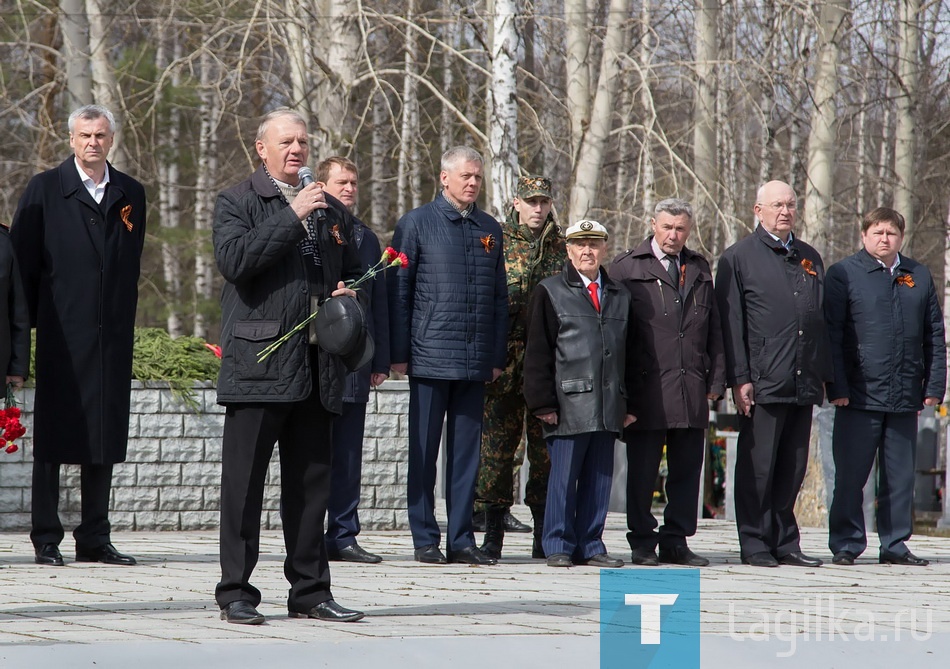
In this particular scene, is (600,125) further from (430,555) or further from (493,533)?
(430,555)

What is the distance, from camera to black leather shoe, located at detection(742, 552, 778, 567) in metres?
8.26

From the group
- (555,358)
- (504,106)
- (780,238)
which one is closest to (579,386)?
(555,358)

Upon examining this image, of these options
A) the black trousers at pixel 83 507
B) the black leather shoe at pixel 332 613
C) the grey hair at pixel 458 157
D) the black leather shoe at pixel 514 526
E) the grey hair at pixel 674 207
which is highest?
the grey hair at pixel 458 157

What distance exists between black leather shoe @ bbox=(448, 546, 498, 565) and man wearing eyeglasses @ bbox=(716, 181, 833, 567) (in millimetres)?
1493

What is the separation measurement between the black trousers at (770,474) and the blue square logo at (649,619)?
0.64 metres

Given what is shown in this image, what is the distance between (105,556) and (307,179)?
10.2 feet

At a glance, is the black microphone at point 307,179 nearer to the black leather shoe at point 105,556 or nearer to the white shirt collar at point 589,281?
the white shirt collar at point 589,281

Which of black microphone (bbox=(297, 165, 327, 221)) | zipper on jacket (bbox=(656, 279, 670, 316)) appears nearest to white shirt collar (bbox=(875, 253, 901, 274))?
zipper on jacket (bbox=(656, 279, 670, 316))

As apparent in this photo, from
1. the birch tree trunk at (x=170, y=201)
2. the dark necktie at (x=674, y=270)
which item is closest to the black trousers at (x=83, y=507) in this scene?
the dark necktie at (x=674, y=270)

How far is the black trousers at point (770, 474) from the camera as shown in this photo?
8.34 metres

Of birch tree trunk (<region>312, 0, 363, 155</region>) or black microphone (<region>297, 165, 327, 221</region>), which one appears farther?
birch tree trunk (<region>312, 0, 363, 155</region>)

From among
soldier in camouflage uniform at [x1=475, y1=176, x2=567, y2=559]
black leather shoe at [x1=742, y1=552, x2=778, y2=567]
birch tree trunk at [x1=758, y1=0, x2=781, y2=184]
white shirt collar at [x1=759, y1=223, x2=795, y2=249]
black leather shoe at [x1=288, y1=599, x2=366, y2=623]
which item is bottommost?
black leather shoe at [x1=742, y1=552, x2=778, y2=567]

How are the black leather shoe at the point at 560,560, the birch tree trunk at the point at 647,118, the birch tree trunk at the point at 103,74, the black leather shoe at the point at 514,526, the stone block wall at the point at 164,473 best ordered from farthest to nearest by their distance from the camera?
the birch tree trunk at the point at 103,74 < the birch tree trunk at the point at 647,118 < the black leather shoe at the point at 514,526 < the stone block wall at the point at 164,473 < the black leather shoe at the point at 560,560

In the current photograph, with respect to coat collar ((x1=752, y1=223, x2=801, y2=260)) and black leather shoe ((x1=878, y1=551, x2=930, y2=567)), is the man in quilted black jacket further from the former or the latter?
black leather shoe ((x1=878, y1=551, x2=930, y2=567))
